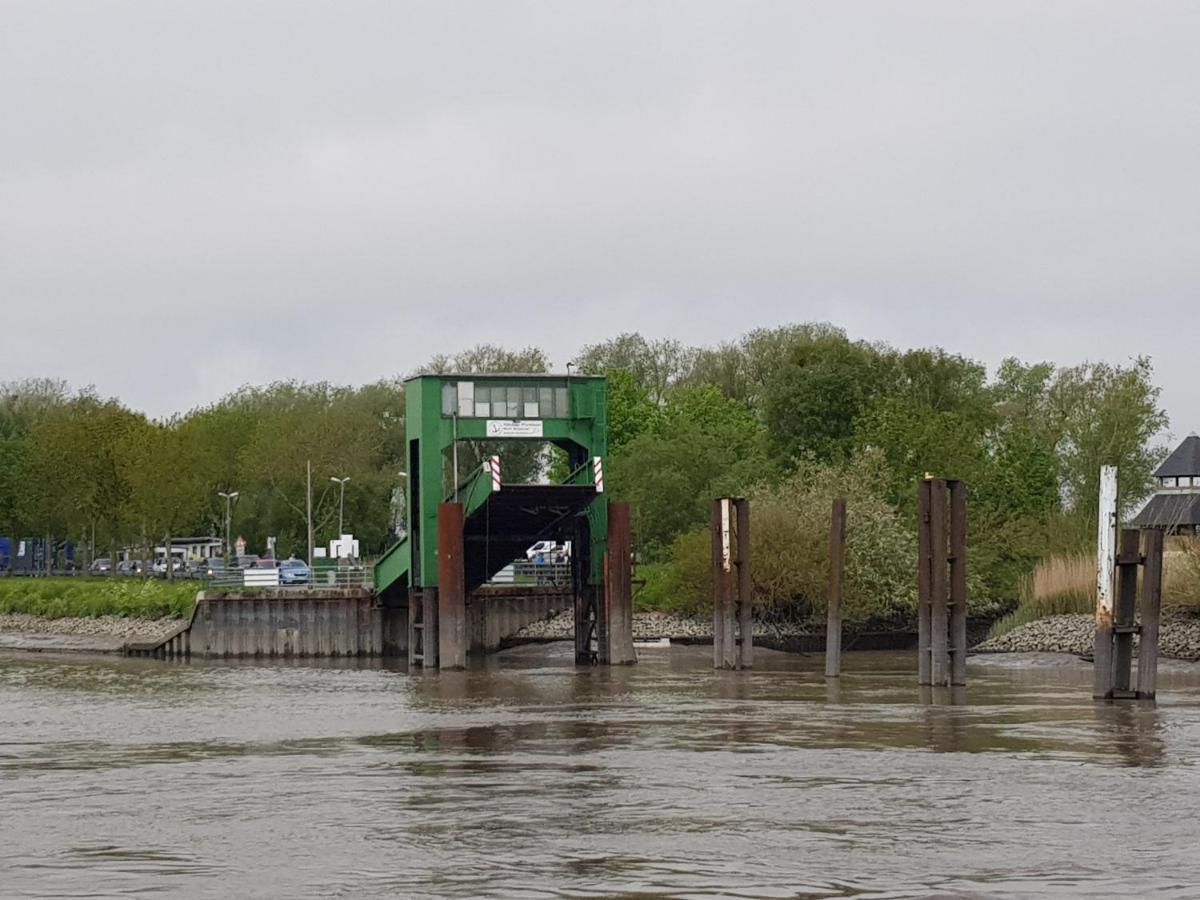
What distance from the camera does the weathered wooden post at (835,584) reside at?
43562mm

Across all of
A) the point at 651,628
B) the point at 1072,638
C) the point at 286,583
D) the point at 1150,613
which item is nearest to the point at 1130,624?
the point at 1150,613

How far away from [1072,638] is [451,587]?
16.7 m

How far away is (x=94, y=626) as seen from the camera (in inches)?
2857

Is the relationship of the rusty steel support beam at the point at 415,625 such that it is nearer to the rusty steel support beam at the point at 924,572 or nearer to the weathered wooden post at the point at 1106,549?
the rusty steel support beam at the point at 924,572

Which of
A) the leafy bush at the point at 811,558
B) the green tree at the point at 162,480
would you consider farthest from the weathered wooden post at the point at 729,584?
the green tree at the point at 162,480

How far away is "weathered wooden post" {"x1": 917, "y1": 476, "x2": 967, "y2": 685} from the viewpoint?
1518 inches

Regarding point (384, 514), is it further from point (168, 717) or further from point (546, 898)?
point (546, 898)

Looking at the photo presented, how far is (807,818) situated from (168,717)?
18.0 meters

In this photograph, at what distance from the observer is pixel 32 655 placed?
209ft

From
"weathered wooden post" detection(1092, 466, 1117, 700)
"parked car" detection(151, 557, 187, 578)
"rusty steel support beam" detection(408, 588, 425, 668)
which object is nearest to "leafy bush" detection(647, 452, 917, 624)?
"rusty steel support beam" detection(408, 588, 425, 668)

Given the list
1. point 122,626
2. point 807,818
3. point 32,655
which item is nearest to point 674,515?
point 122,626

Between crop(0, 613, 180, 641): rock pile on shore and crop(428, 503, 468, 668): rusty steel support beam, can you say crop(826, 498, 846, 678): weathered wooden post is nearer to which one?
crop(428, 503, 468, 668): rusty steel support beam

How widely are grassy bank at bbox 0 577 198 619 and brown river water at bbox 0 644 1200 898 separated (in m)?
31.3

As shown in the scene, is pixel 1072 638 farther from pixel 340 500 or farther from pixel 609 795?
pixel 340 500
